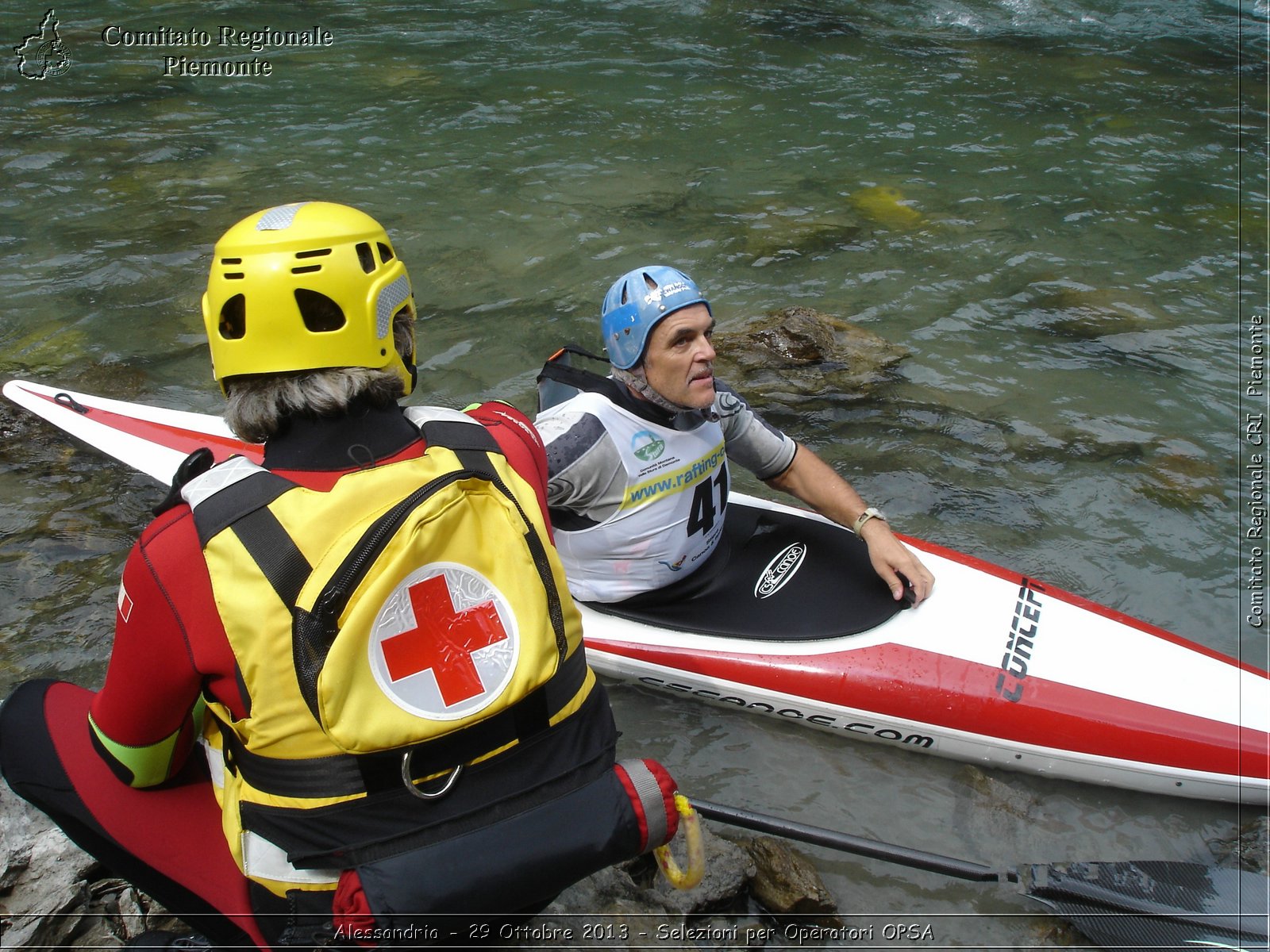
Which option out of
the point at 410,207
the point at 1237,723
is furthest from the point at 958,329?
the point at 410,207

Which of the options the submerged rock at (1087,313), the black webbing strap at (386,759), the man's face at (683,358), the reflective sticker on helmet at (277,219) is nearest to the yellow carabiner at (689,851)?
the black webbing strap at (386,759)

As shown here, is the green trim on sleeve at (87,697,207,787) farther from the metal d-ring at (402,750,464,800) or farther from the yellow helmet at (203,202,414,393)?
the yellow helmet at (203,202,414,393)

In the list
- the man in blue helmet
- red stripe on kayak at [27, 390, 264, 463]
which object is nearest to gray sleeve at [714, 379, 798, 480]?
the man in blue helmet

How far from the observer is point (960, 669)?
357 cm

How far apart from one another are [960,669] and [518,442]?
2.26 metres

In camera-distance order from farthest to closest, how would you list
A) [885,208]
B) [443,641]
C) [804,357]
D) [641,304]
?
[885,208] < [804,357] < [641,304] < [443,641]

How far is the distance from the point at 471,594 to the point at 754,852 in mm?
1730

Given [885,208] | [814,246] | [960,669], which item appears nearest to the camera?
[960,669]

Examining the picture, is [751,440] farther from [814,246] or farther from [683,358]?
[814,246]

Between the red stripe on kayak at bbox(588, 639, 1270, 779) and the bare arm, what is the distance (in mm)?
286

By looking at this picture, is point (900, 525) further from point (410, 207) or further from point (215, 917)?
point (410, 207)

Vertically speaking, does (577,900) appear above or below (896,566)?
below

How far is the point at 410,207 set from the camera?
7.97 meters

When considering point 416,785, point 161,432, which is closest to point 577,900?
point 416,785
